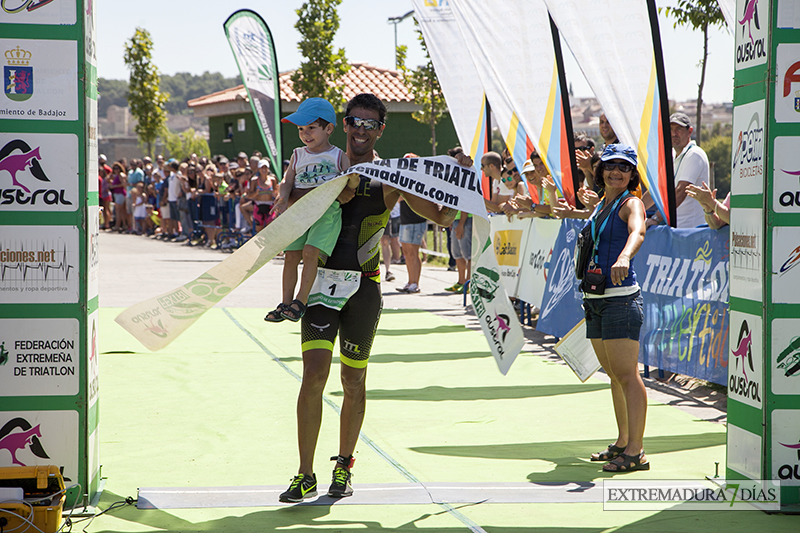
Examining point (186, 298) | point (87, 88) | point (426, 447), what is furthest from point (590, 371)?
point (87, 88)

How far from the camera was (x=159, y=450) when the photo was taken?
5805mm

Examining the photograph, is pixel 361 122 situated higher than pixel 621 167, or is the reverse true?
pixel 361 122

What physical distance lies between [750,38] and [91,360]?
4.19 m

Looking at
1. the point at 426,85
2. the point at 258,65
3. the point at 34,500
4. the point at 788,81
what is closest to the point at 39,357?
the point at 34,500

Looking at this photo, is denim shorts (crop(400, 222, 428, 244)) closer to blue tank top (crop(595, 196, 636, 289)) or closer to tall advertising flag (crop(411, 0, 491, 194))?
tall advertising flag (crop(411, 0, 491, 194))

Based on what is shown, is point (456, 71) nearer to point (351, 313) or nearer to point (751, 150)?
point (751, 150)

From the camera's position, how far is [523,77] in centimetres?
1142

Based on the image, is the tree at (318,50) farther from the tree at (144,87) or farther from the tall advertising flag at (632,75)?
the tall advertising flag at (632,75)

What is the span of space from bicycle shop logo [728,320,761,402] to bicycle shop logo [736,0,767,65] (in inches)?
60.9

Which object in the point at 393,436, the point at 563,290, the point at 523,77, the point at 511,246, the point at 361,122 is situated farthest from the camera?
the point at 511,246

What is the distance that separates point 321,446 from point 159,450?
44.4 inches

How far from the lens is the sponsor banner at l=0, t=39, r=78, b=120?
4320mm

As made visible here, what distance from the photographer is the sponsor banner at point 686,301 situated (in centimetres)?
714

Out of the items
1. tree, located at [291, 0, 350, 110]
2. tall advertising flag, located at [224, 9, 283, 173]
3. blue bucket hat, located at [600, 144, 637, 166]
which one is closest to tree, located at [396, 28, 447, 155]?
tree, located at [291, 0, 350, 110]
